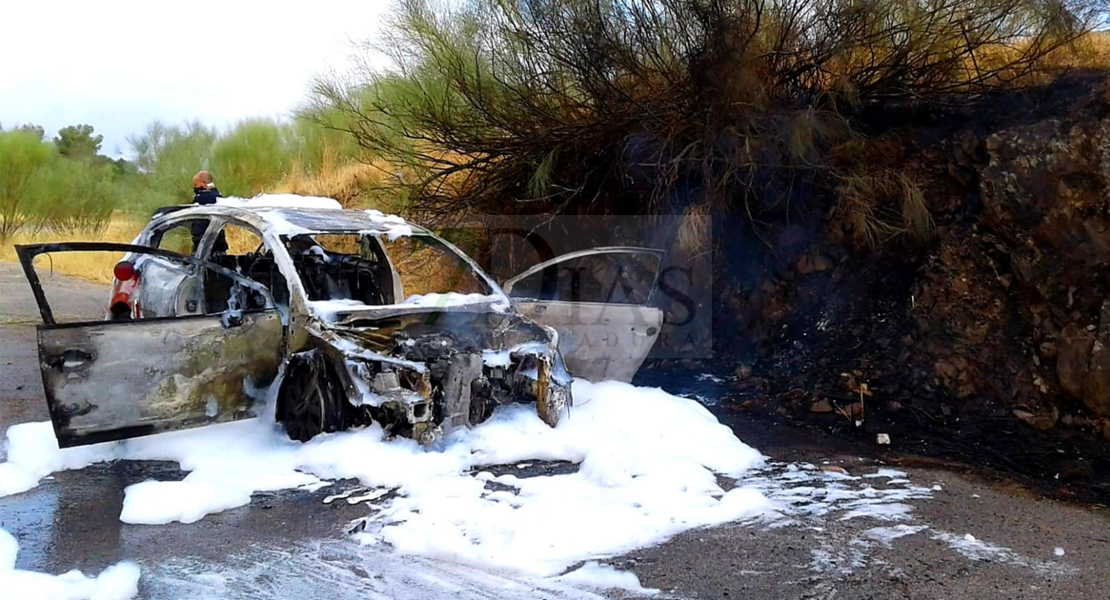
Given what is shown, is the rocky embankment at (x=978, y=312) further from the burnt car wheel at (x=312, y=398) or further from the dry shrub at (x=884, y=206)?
the burnt car wheel at (x=312, y=398)

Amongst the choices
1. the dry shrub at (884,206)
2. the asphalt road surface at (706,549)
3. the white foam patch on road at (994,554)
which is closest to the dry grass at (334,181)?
the dry shrub at (884,206)

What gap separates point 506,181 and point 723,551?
6137 millimetres

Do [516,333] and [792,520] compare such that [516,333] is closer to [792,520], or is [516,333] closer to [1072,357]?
[792,520]

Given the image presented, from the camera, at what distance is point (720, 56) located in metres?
7.43

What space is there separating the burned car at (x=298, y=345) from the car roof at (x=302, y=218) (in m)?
0.01

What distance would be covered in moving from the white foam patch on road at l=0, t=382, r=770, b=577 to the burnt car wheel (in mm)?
115

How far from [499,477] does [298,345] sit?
164 cm

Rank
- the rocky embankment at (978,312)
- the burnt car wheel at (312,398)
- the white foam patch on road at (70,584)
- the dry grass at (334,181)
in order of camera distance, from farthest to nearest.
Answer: the dry grass at (334,181) < the rocky embankment at (978,312) < the burnt car wheel at (312,398) < the white foam patch on road at (70,584)

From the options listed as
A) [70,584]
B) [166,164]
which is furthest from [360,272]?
[166,164]

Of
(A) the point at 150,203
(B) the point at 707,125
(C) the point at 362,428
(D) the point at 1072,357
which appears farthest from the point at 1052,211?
(A) the point at 150,203

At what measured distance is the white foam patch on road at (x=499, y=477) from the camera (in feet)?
14.0

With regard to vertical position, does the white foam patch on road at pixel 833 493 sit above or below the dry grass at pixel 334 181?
below

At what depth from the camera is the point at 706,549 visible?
421 cm

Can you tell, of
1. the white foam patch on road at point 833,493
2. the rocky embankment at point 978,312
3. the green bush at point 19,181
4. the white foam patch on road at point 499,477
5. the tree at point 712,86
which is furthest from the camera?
the green bush at point 19,181
